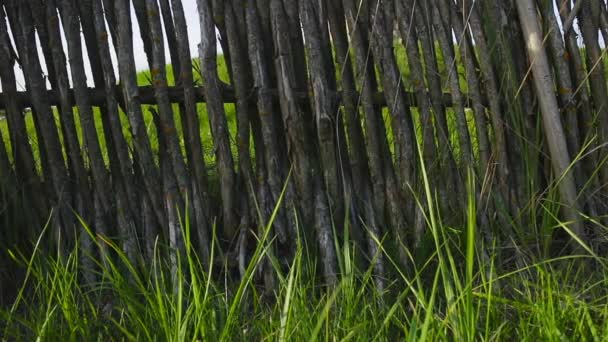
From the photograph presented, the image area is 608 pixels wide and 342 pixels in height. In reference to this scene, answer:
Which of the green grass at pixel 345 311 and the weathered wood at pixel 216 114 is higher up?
the weathered wood at pixel 216 114

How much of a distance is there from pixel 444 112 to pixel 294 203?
0.52 metres

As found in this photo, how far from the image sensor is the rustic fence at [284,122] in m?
2.25

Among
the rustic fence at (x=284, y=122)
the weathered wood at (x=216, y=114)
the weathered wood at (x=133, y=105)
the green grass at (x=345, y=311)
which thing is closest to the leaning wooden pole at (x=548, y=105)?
the rustic fence at (x=284, y=122)

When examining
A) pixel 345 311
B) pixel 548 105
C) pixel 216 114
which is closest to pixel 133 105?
pixel 216 114

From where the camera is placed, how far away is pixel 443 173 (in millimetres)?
2342

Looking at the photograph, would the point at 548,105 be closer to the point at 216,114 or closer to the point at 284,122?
the point at 284,122

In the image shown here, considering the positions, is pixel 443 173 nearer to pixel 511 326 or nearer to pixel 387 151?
pixel 387 151

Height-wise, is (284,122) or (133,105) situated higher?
(133,105)

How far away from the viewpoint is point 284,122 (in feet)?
7.32

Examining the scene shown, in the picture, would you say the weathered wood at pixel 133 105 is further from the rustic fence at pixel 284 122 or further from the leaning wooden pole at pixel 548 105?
the leaning wooden pole at pixel 548 105

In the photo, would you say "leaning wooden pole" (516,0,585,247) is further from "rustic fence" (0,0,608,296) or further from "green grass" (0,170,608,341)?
"green grass" (0,170,608,341)

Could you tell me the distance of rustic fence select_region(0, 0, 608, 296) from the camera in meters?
2.25

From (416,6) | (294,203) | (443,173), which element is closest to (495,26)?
(416,6)

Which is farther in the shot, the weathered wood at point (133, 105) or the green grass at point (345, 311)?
the weathered wood at point (133, 105)
